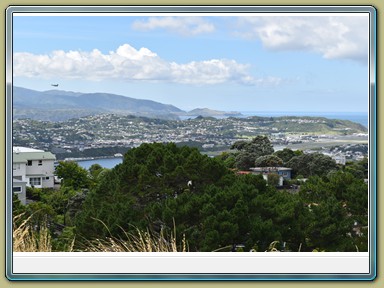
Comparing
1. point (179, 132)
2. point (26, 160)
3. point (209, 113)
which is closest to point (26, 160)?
point (26, 160)

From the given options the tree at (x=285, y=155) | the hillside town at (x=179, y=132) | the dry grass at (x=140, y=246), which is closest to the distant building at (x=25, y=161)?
the hillside town at (x=179, y=132)

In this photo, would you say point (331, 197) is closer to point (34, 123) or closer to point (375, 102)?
point (34, 123)

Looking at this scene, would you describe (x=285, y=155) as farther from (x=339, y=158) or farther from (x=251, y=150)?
(x=339, y=158)

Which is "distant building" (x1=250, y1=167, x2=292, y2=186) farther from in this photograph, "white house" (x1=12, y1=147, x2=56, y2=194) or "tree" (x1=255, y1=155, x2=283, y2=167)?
"white house" (x1=12, y1=147, x2=56, y2=194)

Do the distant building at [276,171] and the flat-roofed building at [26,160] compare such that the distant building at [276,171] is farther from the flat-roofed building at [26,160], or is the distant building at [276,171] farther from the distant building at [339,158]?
the flat-roofed building at [26,160]

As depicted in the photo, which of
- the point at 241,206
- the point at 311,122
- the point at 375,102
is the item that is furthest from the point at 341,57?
the point at 375,102

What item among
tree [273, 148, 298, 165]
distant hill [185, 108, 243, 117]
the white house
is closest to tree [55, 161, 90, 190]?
the white house
